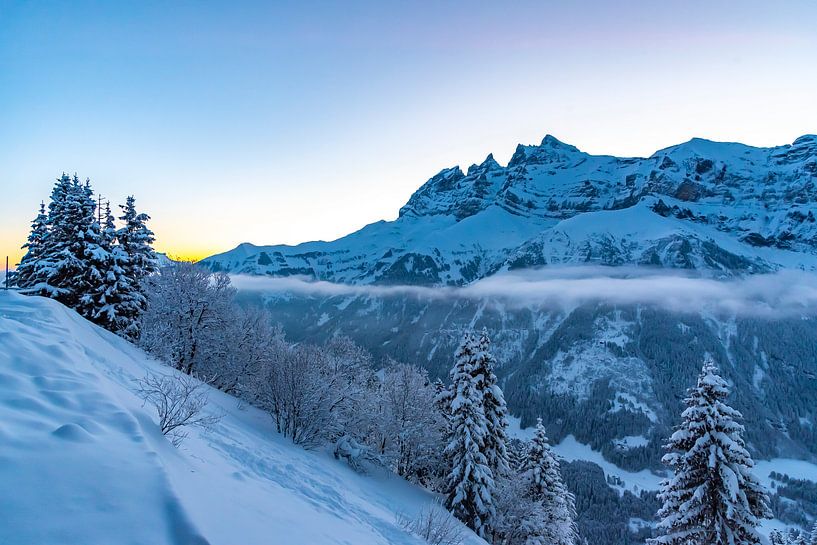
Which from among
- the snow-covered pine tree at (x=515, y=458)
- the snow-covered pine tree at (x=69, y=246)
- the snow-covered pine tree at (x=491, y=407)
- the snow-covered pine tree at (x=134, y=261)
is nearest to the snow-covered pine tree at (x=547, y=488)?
the snow-covered pine tree at (x=515, y=458)

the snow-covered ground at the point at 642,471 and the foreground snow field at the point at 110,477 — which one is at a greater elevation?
the foreground snow field at the point at 110,477

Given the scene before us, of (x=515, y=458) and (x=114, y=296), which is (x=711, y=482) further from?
(x=114, y=296)

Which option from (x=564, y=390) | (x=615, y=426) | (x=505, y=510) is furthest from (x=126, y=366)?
(x=564, y=390)

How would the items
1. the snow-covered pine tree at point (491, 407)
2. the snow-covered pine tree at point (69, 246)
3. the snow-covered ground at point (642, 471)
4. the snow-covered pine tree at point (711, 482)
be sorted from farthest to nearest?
the snow-covered ground at point (642, 471) → the snow-covered pine tree at point (491, 407) → the snow-covered pine tree at point (69, 246) → the snow-covered pine tree at point (711, 482)

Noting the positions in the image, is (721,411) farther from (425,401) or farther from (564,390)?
(564,390)

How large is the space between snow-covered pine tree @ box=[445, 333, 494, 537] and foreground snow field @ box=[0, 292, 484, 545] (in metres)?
15.3

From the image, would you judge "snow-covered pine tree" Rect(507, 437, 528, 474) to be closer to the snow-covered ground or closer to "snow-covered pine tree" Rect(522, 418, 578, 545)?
"snow-covered pine tree" Rect(522, 418, 578, 545)

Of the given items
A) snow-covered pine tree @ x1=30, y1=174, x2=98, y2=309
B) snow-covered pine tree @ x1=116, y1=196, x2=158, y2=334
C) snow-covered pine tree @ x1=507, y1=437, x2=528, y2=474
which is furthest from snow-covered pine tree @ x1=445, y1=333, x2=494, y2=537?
snow-covered pine tree @ x1=30, y1=174, x2=98, y2=309

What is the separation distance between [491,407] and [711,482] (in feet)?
47.8

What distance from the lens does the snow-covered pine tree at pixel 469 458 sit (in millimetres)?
26188

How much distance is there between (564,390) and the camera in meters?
185

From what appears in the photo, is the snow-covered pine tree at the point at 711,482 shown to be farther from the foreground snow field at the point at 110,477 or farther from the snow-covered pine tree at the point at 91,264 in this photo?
the snow-covered pine tree at the point at 91,264

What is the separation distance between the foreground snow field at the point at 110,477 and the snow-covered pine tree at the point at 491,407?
17.1 m

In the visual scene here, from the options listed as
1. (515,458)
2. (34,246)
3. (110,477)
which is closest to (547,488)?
(515,458)
